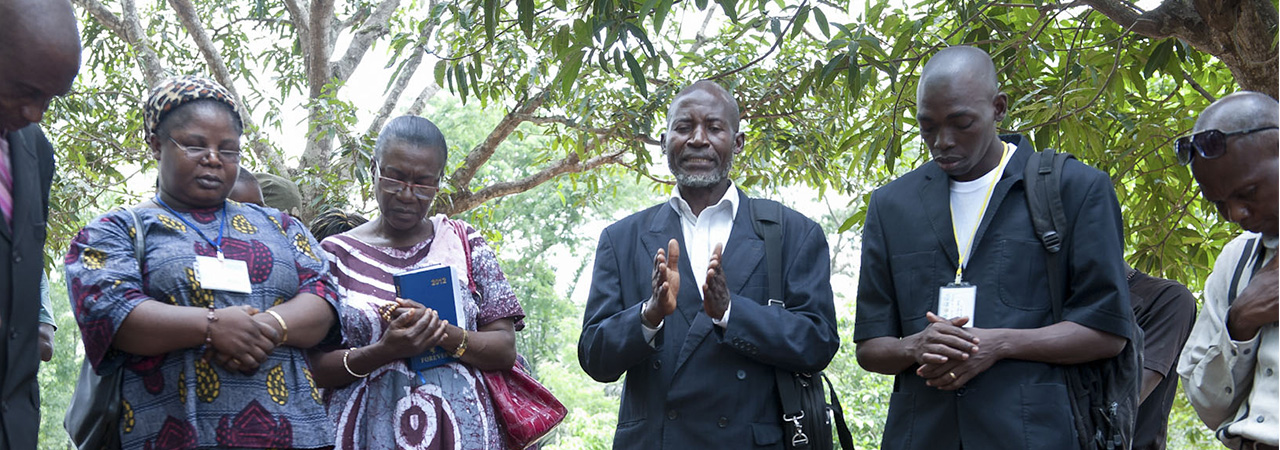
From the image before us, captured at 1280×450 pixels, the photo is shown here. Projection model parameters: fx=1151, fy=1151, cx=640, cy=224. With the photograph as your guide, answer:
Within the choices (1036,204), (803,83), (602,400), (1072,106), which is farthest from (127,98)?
(602,400)

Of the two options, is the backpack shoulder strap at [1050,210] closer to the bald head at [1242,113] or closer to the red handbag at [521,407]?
the bald head at [1242,113]

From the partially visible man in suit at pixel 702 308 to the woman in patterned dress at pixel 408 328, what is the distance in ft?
1.08

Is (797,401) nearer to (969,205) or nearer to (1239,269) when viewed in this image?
(969,205)

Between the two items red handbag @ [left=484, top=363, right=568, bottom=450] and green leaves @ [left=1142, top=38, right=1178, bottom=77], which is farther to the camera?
green leaves @ [left=1142, top=38, right=1178, bottom=77]

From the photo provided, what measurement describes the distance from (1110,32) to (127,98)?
348 inches

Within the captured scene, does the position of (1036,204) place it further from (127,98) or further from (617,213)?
(617,213)

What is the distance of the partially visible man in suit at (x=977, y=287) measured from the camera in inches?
117

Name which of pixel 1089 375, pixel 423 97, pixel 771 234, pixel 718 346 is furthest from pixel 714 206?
pixel 423 97

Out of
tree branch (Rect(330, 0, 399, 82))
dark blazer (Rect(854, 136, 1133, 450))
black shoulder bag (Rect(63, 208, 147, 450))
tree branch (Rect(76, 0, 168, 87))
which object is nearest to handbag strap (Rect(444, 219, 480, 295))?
black shoulder bag (Rect(63, 208, 147, 450))

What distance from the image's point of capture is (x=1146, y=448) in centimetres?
466

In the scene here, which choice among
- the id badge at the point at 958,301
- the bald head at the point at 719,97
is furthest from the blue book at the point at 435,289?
the id badge at the point at 958,301

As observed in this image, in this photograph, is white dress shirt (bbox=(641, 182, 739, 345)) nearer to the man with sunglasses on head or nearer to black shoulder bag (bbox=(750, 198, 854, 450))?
black shoulder bag (bbox=(750, 198, 854, 450))

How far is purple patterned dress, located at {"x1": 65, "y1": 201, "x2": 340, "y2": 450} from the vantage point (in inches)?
108

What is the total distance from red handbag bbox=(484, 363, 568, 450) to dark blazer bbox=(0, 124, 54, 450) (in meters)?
1.35
